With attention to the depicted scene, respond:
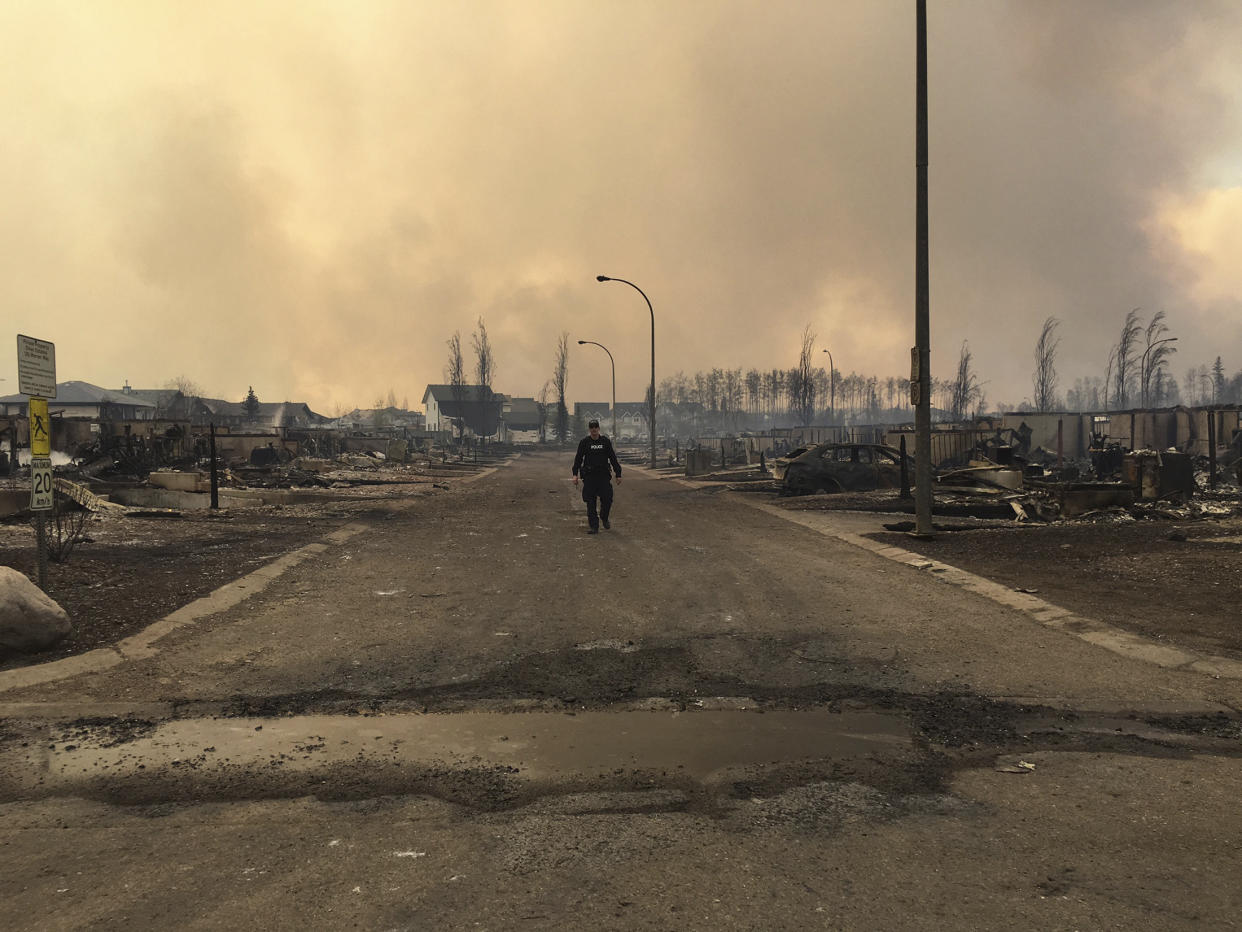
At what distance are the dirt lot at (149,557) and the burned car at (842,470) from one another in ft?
34.6

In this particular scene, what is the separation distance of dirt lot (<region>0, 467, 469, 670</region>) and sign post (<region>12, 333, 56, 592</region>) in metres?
0.78

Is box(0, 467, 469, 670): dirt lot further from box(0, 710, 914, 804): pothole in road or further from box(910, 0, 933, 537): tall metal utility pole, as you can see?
box(910, 0, 933, 537): tall metal utility pole

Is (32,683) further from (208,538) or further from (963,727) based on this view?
(208,538)

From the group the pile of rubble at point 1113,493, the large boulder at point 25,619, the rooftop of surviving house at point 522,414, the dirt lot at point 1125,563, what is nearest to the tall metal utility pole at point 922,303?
the dirt lot at point 1125,563

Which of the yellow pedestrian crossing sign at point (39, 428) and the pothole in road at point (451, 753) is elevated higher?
the yellow pedestrian crossing sign at point (39, 428)

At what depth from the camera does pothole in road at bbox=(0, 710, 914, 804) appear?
3.59 metres

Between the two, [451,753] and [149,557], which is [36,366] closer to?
[149,557]

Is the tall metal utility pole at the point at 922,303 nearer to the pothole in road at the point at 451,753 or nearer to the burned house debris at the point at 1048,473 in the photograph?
the burned house debris at the point at 1048,473

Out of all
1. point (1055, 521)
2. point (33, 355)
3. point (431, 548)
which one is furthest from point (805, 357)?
point (33, 355)

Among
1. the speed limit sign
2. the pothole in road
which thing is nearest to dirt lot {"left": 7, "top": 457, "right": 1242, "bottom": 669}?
the speed limit sign

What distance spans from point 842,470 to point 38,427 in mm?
17609

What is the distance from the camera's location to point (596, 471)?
1326 centimetres

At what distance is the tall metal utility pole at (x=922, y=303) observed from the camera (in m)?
11.6

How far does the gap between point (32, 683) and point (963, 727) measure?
18.9 ft
